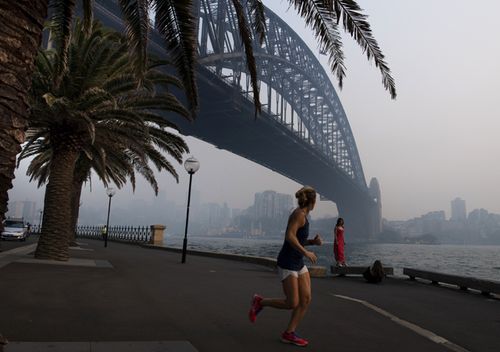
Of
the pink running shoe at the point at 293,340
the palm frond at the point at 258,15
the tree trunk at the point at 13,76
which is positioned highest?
the palm frond at the point at 258,15

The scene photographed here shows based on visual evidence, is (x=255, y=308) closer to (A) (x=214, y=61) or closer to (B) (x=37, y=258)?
(B) (x=37, y=258)

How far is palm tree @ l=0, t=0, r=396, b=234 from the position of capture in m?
3.46

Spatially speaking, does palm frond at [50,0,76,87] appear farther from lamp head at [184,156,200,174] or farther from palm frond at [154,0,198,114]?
lamp head at [184,156,200,174]

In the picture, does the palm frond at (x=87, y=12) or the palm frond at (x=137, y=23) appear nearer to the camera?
the palm frond at (x=137, y=23)

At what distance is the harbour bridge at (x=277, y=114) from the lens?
51094 mm

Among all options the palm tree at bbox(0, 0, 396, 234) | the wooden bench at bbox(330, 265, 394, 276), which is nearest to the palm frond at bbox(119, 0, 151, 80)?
the palm tree at bbox(0, 0, 396, 234)

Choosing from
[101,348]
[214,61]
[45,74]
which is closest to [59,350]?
[101,348]

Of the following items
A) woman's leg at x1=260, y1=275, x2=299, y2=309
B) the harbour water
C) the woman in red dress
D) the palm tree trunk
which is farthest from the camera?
the harbour water

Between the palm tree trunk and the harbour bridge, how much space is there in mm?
14403

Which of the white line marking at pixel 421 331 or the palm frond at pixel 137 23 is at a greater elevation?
the palm frond at pixel 137 23

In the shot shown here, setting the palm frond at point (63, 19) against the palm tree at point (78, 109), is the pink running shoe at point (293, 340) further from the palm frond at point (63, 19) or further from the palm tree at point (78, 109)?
the palm tree at point (78, 109)

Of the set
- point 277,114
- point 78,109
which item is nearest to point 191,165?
point 78,109

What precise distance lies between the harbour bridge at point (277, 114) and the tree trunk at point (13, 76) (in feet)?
70.8

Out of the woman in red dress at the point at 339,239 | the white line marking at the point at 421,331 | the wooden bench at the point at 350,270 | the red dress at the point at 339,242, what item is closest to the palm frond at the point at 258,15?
the white line marking at the point at 421,331
